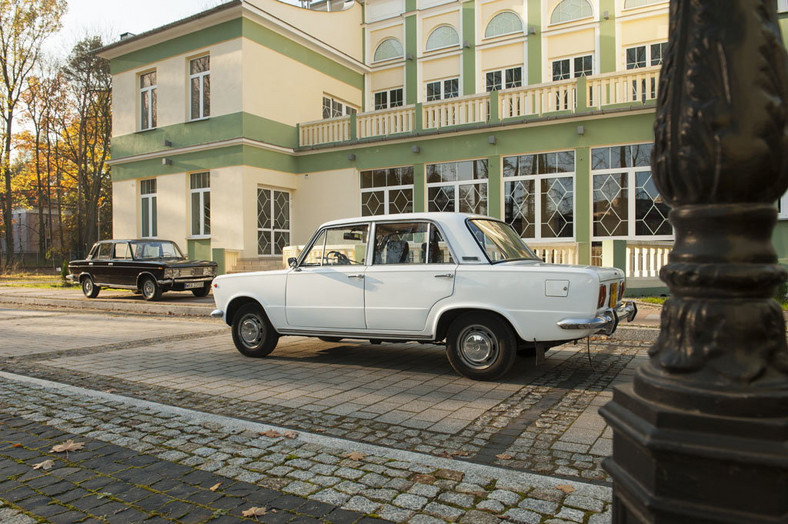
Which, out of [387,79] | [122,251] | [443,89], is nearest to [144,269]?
[122,251]

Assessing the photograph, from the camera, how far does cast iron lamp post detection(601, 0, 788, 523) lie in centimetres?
134

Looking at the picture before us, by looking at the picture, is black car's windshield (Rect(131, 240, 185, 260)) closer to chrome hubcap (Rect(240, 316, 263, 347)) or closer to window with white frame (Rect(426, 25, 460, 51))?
chrome hubcap (Rect(240, 316, 263, 347))

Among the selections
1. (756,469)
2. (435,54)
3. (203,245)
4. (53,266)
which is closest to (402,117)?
(435,54)

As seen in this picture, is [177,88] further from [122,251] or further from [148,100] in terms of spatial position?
[122,251]

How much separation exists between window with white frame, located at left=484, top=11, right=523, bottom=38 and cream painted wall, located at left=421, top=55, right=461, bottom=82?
66.6 inches

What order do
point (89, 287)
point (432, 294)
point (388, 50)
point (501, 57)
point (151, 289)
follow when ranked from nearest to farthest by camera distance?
point (432, 294), point (151, 289), point (89, 287), point (501, 57), point (388, 50)

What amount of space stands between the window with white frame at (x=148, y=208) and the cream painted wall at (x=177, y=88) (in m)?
2.51

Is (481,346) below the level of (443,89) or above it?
below

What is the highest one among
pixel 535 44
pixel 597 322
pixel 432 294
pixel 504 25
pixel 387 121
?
pixel 504 25

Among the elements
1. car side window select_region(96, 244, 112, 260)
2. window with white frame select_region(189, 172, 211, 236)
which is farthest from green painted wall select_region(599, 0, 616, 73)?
car side window select_region(96, 244, 112, 260)

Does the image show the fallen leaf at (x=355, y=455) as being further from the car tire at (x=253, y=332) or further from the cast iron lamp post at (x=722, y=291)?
the car tire at (x=253, y=332)

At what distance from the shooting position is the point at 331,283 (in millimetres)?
6766

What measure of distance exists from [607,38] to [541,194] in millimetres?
7535

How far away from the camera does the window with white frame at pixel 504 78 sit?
22781mm
